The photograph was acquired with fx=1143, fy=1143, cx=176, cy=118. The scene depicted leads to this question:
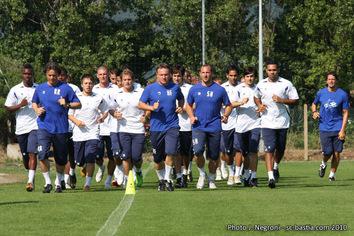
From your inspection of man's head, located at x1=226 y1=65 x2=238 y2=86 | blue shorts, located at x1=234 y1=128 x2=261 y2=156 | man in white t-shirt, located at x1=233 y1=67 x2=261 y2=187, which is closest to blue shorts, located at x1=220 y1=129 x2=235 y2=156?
blue shorts, located at x1=234 y1=128 x2=261 y2=156

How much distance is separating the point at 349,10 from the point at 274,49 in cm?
689

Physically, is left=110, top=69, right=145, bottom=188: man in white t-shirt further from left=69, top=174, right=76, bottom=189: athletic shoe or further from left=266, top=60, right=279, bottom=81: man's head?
left=266, top=60, right=279, bottom=81: man's head

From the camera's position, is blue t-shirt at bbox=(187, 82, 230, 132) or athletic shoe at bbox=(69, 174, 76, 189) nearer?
blue t-shirt at bbox=(187, 82, 230, 132)

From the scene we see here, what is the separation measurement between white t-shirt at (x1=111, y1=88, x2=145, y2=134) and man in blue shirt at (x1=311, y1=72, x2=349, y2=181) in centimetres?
411

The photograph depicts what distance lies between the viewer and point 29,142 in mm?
20531

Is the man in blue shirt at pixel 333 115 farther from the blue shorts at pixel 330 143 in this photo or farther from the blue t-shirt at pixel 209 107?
the blue t-shirt at pixel 209 107

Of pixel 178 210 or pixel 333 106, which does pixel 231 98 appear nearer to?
pixel 333 106

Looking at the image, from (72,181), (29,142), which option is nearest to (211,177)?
(72,181)

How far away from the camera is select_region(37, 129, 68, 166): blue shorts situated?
64.7 ft

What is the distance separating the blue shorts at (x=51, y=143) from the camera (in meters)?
19.7

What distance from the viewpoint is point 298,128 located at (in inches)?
1705

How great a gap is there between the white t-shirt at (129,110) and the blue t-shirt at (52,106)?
55.8 inches

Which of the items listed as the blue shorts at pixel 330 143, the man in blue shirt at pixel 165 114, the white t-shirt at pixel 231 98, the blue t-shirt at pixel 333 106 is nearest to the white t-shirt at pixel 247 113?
the white t-shirt at pixel 231 98

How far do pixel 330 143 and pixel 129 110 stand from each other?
15.8ft
